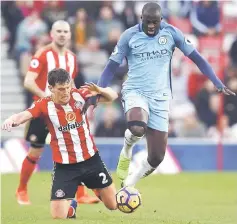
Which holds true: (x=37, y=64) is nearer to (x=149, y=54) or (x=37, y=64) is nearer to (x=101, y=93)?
(x=149, y=54)

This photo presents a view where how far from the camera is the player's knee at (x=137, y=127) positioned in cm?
999

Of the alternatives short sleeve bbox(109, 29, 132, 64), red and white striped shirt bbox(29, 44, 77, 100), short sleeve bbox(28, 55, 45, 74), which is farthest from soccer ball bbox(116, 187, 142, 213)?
short sleeve bbox(28, 55, 45, 74)

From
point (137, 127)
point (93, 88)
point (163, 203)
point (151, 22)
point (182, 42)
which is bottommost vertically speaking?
point (163, 203)

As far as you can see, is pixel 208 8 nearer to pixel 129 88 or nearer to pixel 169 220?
pixel 129 88

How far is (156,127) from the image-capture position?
1045 centimetres

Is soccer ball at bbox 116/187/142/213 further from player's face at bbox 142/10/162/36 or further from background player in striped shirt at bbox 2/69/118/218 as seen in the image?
player's face at bbox 142/10/162/36

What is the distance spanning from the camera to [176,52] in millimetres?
17516

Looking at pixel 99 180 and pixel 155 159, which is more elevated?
pixel 155 159

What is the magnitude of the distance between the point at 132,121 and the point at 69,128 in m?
0.75

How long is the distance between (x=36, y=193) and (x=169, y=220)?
162 inches

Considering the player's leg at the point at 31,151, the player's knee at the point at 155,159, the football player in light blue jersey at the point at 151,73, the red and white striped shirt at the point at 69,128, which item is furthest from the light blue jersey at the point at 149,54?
the player's leg at the point at 31,151

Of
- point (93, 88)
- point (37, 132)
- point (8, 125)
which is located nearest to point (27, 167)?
point (37, 132)

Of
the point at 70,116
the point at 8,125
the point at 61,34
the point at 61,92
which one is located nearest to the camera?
the point at 8,125

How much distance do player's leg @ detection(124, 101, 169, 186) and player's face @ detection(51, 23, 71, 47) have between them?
199 cm
